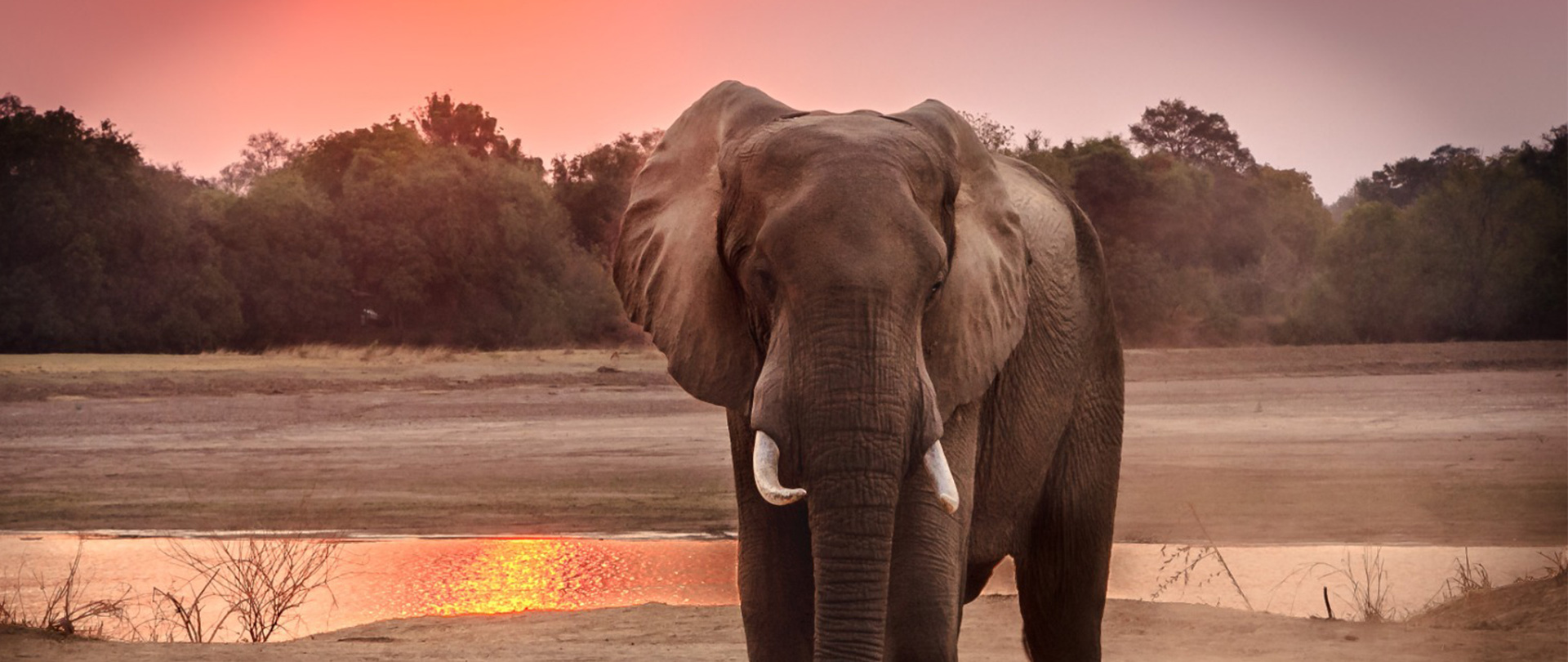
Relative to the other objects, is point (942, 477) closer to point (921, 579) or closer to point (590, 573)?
point (921, 579)

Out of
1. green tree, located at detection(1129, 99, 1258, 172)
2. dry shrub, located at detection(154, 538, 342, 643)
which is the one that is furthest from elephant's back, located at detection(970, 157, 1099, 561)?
green tree, located at detection(1129, 99, 1258, 172)

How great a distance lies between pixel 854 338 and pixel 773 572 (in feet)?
3.31

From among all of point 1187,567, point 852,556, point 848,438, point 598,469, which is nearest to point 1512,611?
point 1187,567

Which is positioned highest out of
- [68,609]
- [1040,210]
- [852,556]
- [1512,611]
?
[1040,210]

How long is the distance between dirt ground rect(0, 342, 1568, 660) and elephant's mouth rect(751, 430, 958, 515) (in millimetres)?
4460

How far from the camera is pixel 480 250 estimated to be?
37250 mm

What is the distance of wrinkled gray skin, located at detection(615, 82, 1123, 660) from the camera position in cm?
489

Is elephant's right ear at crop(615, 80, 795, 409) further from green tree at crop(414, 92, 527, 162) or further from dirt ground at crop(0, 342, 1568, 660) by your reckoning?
green tree at crop(414, 92, 527, 162)

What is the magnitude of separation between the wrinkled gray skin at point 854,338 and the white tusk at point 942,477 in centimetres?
5

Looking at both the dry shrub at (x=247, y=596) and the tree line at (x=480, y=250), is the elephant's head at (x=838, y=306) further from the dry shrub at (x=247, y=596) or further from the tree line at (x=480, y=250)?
the tree line at (x=480, y=250)

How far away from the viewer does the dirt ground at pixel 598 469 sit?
398 inches

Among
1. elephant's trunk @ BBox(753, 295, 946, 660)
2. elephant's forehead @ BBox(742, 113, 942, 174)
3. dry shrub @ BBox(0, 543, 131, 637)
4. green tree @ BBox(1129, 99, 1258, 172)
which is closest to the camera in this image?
elephant's trunk @ BBox(753, 295, 946, 660)

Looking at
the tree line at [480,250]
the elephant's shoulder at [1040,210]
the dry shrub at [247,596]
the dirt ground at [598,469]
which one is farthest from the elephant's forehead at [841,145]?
the tree line at [480,250]

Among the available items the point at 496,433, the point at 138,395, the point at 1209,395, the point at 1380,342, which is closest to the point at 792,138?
the point at 496,433
